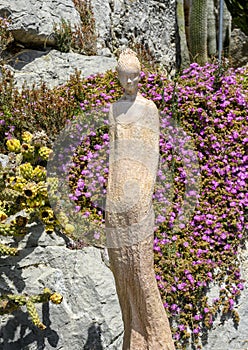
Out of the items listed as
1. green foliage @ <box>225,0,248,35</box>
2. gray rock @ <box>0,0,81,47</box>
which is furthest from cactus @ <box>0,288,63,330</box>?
green foliage @ <box>225,0,248,35</box>

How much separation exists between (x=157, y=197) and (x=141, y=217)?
167 cm

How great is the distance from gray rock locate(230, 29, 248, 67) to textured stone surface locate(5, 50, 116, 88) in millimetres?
4994

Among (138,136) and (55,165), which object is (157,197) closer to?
(55,165)

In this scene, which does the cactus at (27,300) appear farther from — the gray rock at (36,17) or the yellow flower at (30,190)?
the gray rock at (36,17)

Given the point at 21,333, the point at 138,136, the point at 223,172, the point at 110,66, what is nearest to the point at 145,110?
the point at 138,136

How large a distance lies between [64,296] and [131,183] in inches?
64.6

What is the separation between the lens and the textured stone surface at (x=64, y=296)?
374 centimetres

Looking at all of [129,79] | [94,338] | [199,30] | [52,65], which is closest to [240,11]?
[199,30]

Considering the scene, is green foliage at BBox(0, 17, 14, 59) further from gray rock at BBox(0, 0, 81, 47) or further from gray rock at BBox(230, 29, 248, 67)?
gray rock at BBox(230, 29, 248, 67)

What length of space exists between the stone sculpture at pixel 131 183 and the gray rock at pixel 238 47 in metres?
8.08

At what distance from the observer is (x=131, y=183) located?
2.61m

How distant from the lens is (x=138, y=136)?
8.66 feet

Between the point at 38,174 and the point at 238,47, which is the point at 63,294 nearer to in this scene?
the point at 38,174

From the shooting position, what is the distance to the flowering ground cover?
175 inches
